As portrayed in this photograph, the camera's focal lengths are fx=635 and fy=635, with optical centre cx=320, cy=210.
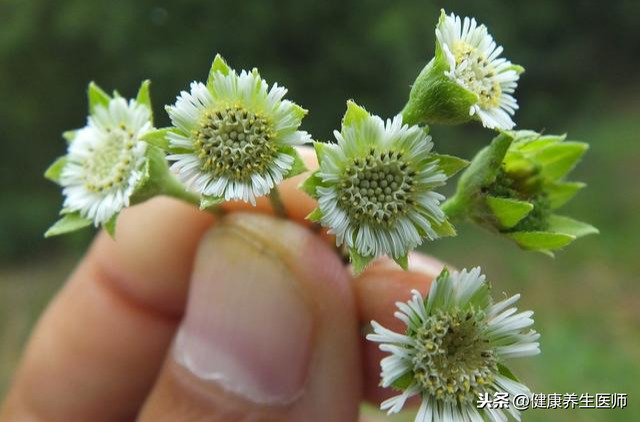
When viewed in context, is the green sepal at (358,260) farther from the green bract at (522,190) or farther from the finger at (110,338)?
the finger at (110,338)

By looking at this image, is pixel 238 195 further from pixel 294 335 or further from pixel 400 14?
pixel 400 14

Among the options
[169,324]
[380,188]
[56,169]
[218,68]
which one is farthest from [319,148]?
[169,324]

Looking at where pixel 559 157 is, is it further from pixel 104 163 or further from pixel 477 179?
pixel 104 163

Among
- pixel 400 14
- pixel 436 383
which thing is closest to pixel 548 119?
pixel 400 14

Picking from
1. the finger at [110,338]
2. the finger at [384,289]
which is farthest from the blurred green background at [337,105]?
the finger at [384,289]

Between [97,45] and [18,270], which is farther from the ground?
[97,45]

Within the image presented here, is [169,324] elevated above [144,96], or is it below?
below

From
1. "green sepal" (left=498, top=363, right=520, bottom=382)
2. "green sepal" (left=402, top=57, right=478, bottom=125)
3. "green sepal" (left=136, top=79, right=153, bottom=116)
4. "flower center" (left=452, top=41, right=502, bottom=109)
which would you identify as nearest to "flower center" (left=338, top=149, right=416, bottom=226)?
"green sepal" (left=402, top=57, right=478, bottom=125)
